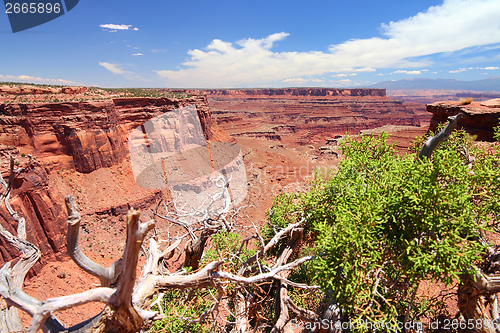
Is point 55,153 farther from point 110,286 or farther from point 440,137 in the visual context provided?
point 440,137

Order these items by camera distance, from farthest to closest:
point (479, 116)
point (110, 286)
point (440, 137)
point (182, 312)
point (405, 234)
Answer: point (479, 116), point (182, 312), point (440, 137), point (405, 234), point (110, 286)

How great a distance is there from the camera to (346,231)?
559 cm

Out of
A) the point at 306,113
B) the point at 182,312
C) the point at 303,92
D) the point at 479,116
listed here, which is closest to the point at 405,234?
the point at 182,312

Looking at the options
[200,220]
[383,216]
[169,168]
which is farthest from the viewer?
[169,168]

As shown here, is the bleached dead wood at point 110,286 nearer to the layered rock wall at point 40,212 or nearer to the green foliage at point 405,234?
the green foliage at point 405,234

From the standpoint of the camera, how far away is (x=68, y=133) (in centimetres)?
2377

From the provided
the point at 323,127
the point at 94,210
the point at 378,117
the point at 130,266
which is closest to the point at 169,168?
the point at 94,210

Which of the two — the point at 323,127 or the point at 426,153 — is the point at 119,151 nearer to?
the point at 426,153

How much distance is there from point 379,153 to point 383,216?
359 centimetres

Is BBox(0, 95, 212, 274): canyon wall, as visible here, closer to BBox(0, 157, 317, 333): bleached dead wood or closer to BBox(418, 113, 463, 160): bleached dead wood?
BBox(0, 157, 317, 333): bleached dead wood

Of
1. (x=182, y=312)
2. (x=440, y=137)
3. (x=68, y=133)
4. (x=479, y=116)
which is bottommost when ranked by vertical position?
(x=182, y=312)

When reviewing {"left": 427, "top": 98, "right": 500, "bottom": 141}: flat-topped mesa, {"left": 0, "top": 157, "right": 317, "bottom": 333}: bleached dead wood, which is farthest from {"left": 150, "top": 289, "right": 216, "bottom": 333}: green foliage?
{"left": 427, "top": 98, "right": 500, "bottom": 141}: flat-topped mesa

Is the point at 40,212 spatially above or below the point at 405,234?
below

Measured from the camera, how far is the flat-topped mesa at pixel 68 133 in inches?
824
